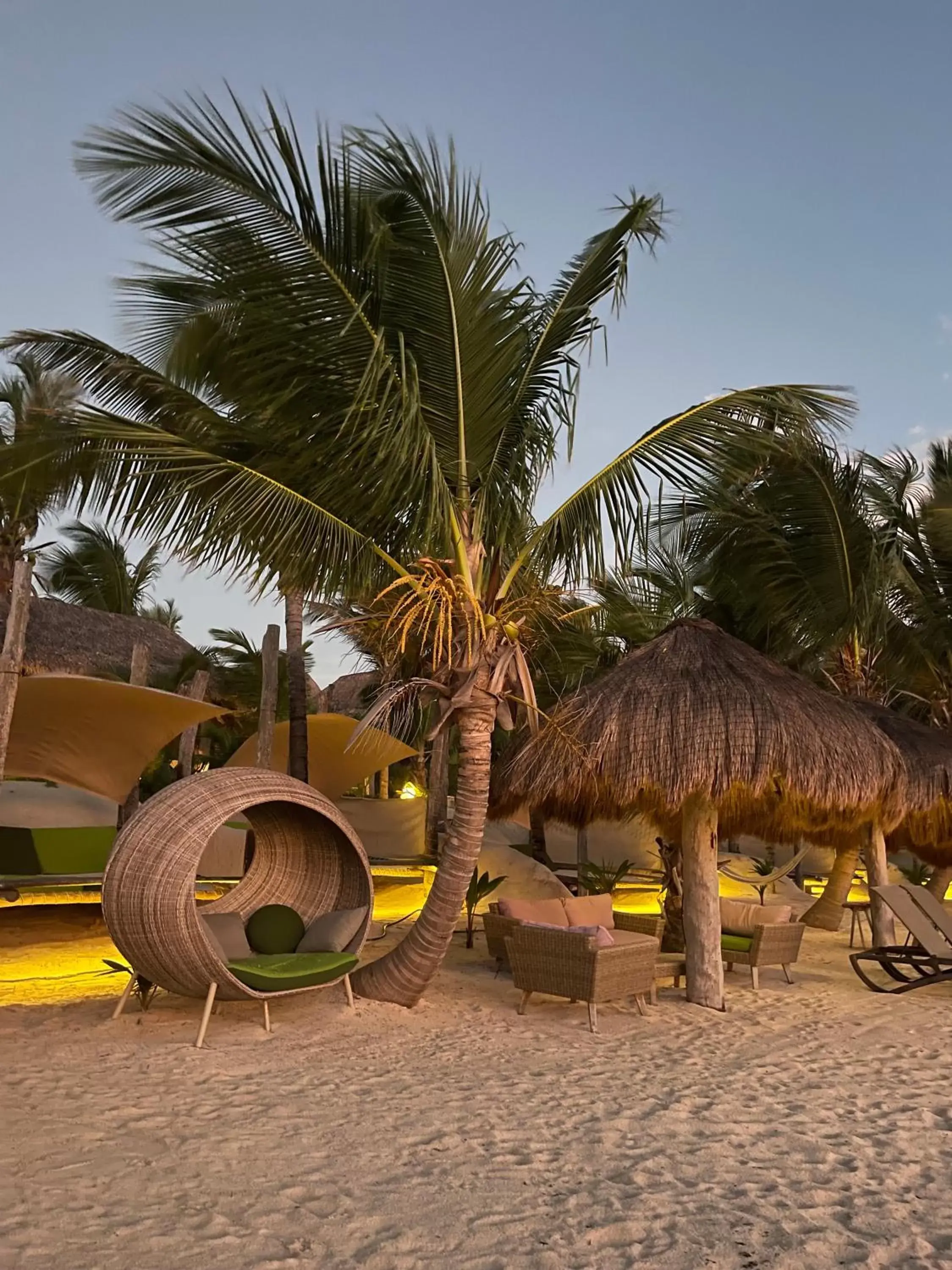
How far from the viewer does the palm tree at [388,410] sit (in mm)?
6047

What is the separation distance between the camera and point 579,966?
6258 millimetres

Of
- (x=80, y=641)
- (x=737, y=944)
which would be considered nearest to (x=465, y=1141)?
(x=737, y=944)

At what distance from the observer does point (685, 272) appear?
8766 mm

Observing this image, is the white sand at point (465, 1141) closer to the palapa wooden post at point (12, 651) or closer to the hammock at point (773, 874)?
the palapa wooden post at point (12, 651)

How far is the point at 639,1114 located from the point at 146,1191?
2223mm

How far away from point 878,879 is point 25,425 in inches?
365

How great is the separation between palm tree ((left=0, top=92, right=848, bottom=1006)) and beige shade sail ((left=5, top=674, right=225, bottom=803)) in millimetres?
3233

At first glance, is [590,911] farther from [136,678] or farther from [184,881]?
[136,678]

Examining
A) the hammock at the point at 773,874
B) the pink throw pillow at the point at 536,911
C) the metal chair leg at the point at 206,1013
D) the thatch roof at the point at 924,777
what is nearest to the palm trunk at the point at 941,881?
the thatch roof at the point at 924,777

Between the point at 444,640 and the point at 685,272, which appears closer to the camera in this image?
the point at 444,640

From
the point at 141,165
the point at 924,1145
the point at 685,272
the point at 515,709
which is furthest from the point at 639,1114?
the point at 685,272

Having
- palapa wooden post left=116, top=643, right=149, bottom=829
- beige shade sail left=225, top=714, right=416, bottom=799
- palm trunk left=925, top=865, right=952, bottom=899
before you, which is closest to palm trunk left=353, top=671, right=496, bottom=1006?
beige shade sail left=225, top=714, right=416, bottom=799

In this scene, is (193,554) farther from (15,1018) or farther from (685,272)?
(685,272)

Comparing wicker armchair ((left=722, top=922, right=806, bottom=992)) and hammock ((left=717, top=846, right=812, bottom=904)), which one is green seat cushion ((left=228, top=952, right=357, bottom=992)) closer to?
wicker armchair ((left=722, top=922, right=806, bottom=992))
